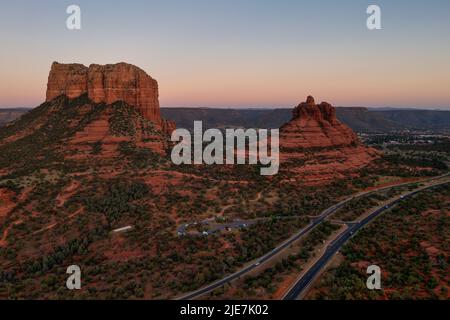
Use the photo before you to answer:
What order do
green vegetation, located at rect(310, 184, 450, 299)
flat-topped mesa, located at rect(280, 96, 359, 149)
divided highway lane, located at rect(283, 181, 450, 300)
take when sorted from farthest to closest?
1. flat-topped mesa, located at rect(280, 96, 359, 149)
2. divided highway lane, located at rect(283, 181, 450, 300)
3. green vegetation, located at rect(310, 184, 450, 299)

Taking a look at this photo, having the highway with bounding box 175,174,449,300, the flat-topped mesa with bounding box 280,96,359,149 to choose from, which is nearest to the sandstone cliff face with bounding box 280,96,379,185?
the flat-topped mesa with bounding box 280,96,359,149

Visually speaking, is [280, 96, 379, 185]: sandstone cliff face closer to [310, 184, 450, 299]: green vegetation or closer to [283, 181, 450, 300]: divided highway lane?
[283, 181, 450, 300]: divided highway lane

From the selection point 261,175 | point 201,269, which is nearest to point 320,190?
point 261,175

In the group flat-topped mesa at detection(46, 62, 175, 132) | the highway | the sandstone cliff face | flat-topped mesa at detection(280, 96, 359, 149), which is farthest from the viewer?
flat-topped mesa at detection(280, 96, 359, 149)

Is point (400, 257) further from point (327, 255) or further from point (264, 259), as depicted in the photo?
A: point (264, 259)

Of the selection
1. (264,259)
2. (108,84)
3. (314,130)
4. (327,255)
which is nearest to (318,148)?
(314,130)

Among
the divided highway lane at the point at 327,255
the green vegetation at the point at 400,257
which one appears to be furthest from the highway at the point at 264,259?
the green vegetation at the point at 400,257

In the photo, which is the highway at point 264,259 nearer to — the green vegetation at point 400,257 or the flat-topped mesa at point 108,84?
the green vegetation at point 400,257
